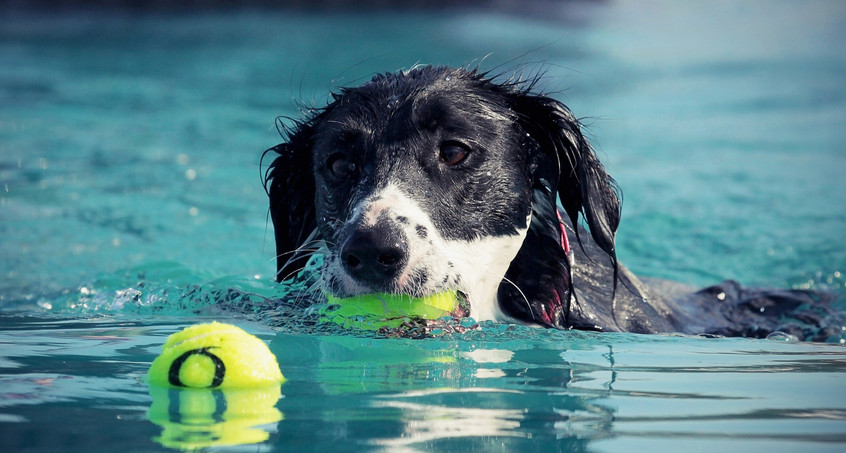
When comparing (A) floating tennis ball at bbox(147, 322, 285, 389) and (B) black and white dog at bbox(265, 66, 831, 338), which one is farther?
(B) black and white dog at bbox(265, 66, 831, 338)

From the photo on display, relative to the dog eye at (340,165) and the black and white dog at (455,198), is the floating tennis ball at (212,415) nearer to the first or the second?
the black and white dog at (455,198)

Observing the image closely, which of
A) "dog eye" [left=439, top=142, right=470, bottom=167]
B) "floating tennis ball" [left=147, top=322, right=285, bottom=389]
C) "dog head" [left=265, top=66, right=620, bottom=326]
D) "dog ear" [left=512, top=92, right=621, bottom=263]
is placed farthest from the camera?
"dog ear" [left=512, top=92, right=621, bottom=263]

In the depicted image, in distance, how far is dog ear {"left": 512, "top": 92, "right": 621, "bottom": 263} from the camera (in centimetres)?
416

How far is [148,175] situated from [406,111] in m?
7.30

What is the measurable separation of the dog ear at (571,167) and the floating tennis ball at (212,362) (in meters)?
1.84

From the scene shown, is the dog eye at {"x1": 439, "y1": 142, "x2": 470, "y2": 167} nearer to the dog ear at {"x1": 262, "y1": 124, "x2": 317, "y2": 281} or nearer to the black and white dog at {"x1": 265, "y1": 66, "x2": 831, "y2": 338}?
the black and white dog at {"x1": 265, "y1": 66, "x2": 831, "y2": 338}

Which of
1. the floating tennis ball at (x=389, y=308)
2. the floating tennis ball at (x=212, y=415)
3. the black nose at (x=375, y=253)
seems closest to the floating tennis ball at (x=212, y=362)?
the floating tennis ball at (x=212, y=415)

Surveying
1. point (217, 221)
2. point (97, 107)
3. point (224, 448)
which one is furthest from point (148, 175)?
point (224, 448)

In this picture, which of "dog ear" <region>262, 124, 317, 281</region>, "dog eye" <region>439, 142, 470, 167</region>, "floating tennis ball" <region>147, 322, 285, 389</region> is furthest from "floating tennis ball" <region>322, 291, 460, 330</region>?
"dog ear" <region>262, 124, 317, 281</region>

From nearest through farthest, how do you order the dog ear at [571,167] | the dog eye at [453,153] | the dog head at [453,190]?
the dog head at [453,190], the dog eye at [453,153], the dog ear at [571,167]

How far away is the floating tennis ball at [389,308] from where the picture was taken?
11.6 feet

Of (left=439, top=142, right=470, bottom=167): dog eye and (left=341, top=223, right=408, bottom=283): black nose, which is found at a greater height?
(left=439, top=142, right=470, bottom=167): dog eye

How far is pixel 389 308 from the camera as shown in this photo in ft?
11.7

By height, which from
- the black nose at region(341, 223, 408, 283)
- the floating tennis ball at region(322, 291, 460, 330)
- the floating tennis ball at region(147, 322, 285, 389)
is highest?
the black nose at region(341, 223, 408, 283)
